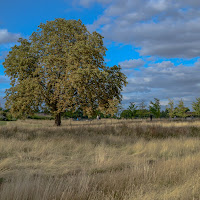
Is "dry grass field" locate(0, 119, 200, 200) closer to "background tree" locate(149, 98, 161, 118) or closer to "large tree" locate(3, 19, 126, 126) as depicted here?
"large tree" locate(3, 19, 126, 126)

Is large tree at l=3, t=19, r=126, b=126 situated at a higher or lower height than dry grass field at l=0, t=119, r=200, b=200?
higher

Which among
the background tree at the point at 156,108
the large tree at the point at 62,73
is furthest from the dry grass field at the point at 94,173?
the background tree at the point at 156,108

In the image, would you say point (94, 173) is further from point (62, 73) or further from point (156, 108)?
point (156, 108)

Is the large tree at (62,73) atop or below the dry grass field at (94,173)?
atop

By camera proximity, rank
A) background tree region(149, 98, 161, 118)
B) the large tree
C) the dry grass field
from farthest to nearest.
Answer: background tree region(149, 98, 161, 118)
the large tree
the dry grass field

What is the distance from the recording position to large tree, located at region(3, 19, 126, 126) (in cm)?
2392

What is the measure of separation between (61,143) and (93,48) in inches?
566

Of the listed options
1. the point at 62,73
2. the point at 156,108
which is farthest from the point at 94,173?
the point at 156,108

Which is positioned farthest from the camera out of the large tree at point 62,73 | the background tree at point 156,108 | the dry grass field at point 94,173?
the background tree at point 156,108

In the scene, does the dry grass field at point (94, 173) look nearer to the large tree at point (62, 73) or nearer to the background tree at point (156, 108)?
the large tree at point (62, 73)

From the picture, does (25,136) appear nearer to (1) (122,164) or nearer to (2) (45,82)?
(1) (122,164)

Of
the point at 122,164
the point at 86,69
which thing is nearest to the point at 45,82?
the point at 86,69

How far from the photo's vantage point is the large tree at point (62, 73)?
78.5 ft

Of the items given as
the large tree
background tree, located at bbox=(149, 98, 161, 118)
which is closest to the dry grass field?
the large tree
